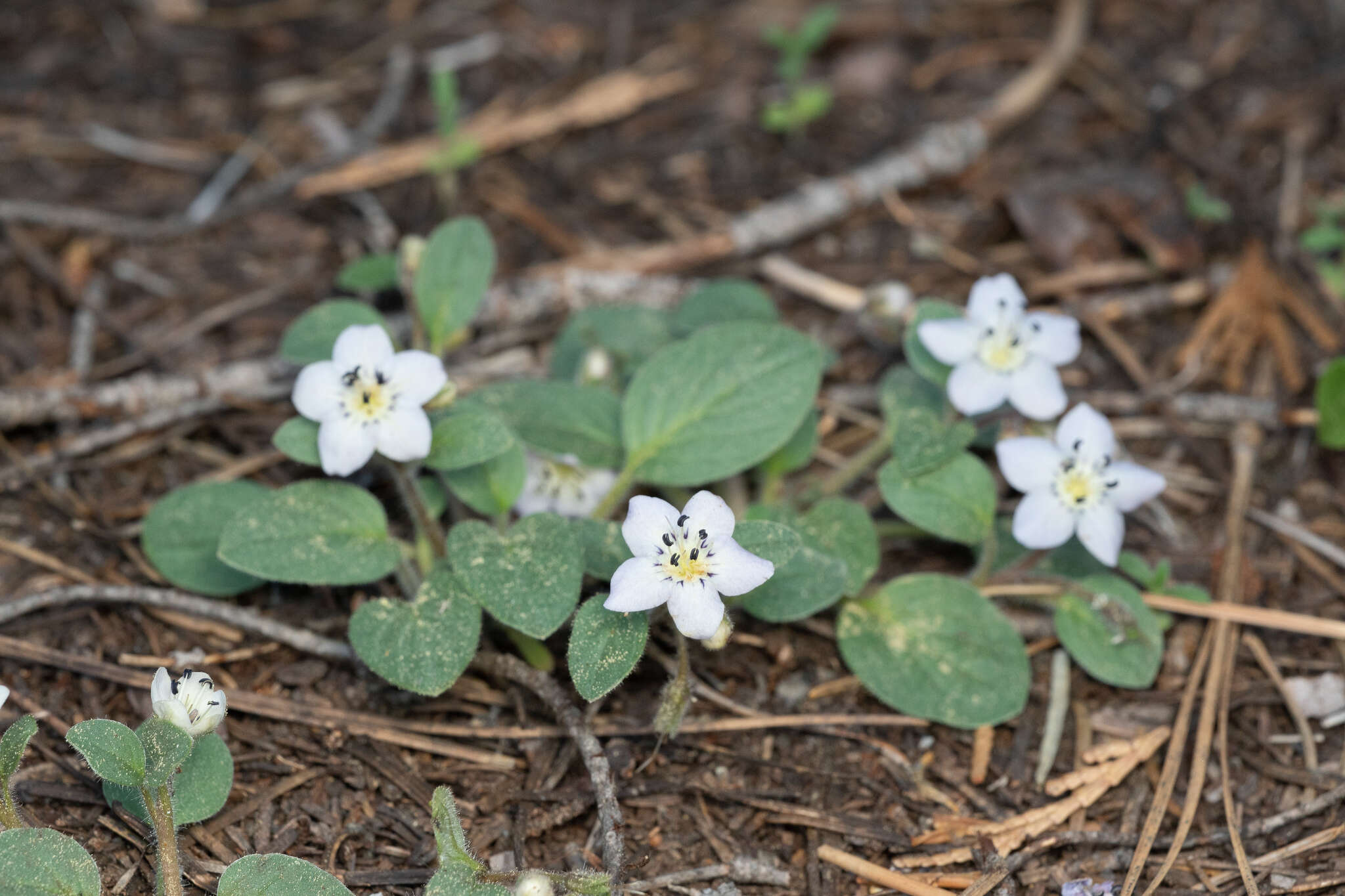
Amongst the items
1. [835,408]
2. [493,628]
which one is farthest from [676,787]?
[835,408]

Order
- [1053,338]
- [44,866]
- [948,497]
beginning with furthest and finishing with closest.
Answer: [1053,338] < [948,497] < [44,866]

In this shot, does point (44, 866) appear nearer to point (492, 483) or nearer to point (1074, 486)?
point (492, 483)

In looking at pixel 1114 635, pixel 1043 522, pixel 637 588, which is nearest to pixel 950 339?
pixel 1043 522

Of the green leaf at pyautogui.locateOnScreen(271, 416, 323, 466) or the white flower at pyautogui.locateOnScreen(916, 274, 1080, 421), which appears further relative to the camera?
the white flower at pyautogui.locateOnScreen(916, 274, 1080, 421)

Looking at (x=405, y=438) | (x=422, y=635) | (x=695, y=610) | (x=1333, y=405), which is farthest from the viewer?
(x=1333, y=405)

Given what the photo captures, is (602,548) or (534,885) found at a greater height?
(602,548)

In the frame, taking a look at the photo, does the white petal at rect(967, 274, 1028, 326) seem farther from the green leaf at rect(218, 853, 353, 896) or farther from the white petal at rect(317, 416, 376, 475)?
the green leaf at rect(218, 853, 353, 896)

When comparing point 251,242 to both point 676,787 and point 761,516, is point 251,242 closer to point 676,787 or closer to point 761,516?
point 761,516

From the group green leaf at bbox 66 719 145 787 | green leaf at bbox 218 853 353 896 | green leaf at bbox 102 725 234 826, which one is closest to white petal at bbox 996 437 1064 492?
green leaf at bbox 218 853 353 896

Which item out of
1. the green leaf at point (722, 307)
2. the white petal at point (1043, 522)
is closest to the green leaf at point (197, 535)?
the green leaf at point (722, 307)

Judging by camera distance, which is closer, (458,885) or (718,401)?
(458,885)
